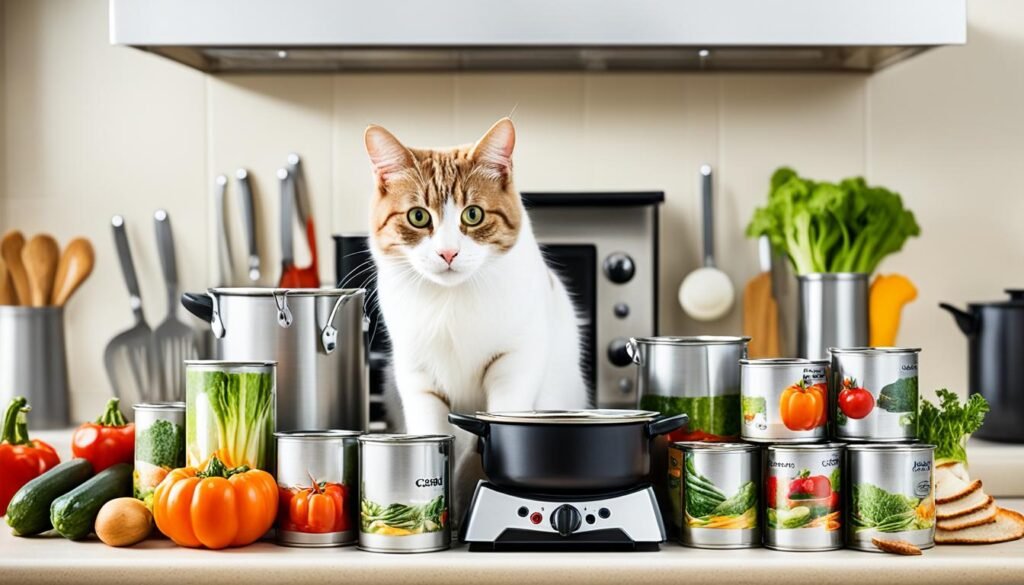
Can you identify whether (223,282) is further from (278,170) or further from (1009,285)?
(1009,285)

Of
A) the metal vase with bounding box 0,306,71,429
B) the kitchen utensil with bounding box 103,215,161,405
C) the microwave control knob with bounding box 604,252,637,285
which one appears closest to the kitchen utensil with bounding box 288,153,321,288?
the kitchen utensil with bounding box 103,215,161,405

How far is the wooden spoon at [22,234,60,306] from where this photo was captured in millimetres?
1962

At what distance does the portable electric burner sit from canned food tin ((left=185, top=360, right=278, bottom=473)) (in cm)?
24

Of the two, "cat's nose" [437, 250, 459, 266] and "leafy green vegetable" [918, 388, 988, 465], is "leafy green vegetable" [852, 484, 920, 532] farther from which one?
"cat's nose" [437, 250, 459, 266]

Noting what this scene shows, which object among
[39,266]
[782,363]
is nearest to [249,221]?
[39,266]

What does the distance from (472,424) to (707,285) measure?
1.08 metres

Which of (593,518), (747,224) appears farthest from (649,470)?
(747,224)

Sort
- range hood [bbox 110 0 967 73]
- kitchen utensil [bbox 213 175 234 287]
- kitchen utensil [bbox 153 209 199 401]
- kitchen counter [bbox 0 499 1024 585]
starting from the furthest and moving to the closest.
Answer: kitchen utensil [bbox 213 175 234 287] < kitchen utensil [bbox 153 209 199 401] < range hood [bbox 110 0 967 73] < kitchen counter [bbox 0 499 1024 585]

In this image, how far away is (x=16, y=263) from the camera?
1.96 m

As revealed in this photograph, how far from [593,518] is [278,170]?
1.27m

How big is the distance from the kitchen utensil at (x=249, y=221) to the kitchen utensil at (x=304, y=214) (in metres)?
0.08

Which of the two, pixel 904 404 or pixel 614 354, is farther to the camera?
pixel 614 354

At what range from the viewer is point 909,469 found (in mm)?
1008

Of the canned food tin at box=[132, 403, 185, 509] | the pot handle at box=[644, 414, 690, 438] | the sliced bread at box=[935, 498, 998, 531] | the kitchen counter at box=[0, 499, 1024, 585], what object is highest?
the pot handle at box=[644, 414, 690, 438]
